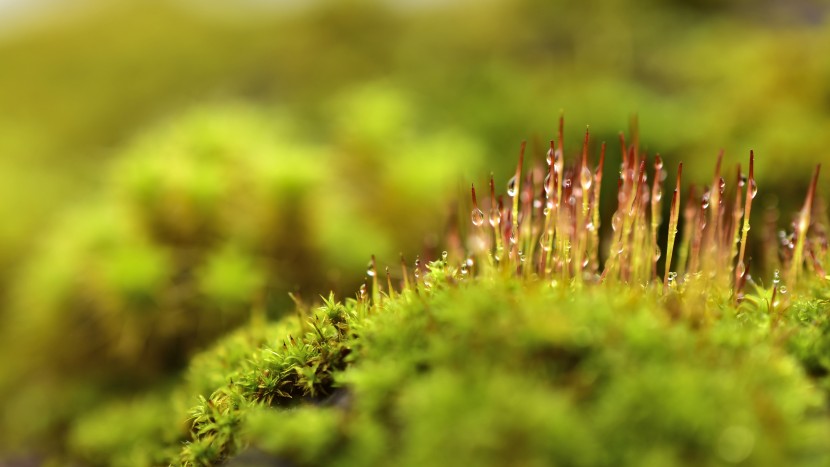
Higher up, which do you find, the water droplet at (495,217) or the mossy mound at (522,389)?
the water droplet at (495,217)

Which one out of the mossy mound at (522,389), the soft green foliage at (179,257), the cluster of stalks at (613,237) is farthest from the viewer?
the soft green foliage at (179,257)

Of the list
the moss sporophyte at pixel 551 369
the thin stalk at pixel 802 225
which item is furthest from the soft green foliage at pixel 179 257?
the thin stalk at pixel 802 225

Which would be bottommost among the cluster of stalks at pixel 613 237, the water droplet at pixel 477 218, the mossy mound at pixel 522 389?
the mossy mound at pixel 522 389

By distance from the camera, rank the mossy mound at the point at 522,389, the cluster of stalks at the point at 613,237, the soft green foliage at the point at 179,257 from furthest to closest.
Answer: the soft green foliage at the point at 179,257, the cluster of stalks at the point at 613,237, the mossy mound at the point at 522,389

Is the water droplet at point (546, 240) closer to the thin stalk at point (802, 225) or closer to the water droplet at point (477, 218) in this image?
the water droplet at point (477, 218)

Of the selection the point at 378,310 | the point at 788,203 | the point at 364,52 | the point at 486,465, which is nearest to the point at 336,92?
the point at 364,52

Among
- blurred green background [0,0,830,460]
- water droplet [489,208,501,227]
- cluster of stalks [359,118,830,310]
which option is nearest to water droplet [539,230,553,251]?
cluster of stalks [359,118,830,310]

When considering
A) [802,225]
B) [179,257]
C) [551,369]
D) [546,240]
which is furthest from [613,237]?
[179,257]
